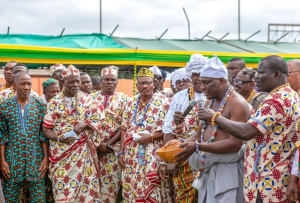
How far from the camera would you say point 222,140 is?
4.33m

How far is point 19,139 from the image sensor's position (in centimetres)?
655

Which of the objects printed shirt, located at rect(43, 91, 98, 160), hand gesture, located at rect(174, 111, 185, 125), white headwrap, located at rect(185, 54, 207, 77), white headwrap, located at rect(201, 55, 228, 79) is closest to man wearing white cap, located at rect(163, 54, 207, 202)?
white headwrap, located at rect(185, 54, 207, 77)

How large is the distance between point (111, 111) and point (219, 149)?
345 centimetres

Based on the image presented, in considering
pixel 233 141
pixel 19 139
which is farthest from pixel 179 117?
pixel 19 139

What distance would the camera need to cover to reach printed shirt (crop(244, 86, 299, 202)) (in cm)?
404

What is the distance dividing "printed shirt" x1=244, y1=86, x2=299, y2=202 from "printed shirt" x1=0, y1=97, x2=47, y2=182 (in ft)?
11.9

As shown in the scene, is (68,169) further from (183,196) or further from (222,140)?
(222,140)

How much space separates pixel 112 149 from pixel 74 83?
50.3 inches

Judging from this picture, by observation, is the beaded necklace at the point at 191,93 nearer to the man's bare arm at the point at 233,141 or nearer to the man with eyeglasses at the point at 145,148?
the man with eyeglasses at the point at 145,148

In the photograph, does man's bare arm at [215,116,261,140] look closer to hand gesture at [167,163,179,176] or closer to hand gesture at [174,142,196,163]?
hand gesture at [174,142,196,163]

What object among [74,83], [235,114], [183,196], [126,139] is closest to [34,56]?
[74,83]

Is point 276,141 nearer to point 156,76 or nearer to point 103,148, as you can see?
point 103,148

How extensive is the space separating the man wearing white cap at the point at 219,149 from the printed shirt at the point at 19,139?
9.56 ft

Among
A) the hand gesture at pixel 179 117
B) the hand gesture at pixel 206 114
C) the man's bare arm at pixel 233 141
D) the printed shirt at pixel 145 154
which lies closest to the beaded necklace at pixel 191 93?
the hand gesture at pixel 179 117
